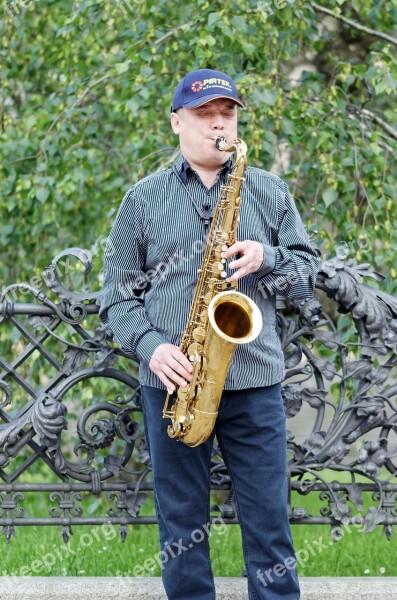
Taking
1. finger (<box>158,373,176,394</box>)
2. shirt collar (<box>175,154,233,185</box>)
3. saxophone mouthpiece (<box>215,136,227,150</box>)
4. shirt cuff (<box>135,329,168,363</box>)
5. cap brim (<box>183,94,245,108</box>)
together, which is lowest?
finger (<box>158,373,176,394</box>)

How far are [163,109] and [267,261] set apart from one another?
269 centimetres

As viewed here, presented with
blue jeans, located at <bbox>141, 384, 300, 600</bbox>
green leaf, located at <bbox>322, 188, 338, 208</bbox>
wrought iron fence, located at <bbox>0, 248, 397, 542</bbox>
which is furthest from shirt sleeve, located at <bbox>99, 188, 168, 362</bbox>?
green leaf, located at <bbox>322, 188, 338, 208</bbox>

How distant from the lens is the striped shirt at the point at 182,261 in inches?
133

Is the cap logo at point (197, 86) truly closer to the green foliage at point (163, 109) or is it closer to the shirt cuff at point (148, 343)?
the shirt cuff at point (148, 343)

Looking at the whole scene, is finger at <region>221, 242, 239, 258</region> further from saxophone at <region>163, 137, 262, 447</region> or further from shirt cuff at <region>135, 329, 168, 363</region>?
shirt cuff at <region>135, 329, 168, 363</region>

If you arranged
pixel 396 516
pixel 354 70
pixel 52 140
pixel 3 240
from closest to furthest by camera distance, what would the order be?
1. pixel 396 516
2. pixel 354 70
3. pixel 52 140
4. pixel 3 240

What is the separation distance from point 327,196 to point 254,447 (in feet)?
6.73

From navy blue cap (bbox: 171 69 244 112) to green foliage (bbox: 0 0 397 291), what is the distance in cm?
146

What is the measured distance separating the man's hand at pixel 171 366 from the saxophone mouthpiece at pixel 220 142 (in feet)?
2.27

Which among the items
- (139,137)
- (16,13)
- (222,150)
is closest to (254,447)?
(222,150)

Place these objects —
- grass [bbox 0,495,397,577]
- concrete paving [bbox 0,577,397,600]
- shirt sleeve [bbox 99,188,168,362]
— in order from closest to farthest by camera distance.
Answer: shirt sleeve [bbox 99,188,168,362] → concrete paving [bbox 0,577,397,600] → grass [bbox 0,495,397,577]

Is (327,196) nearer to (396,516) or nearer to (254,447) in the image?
(396,516)

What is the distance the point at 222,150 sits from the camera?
129 inches

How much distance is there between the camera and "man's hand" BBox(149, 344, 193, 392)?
3.25 m
